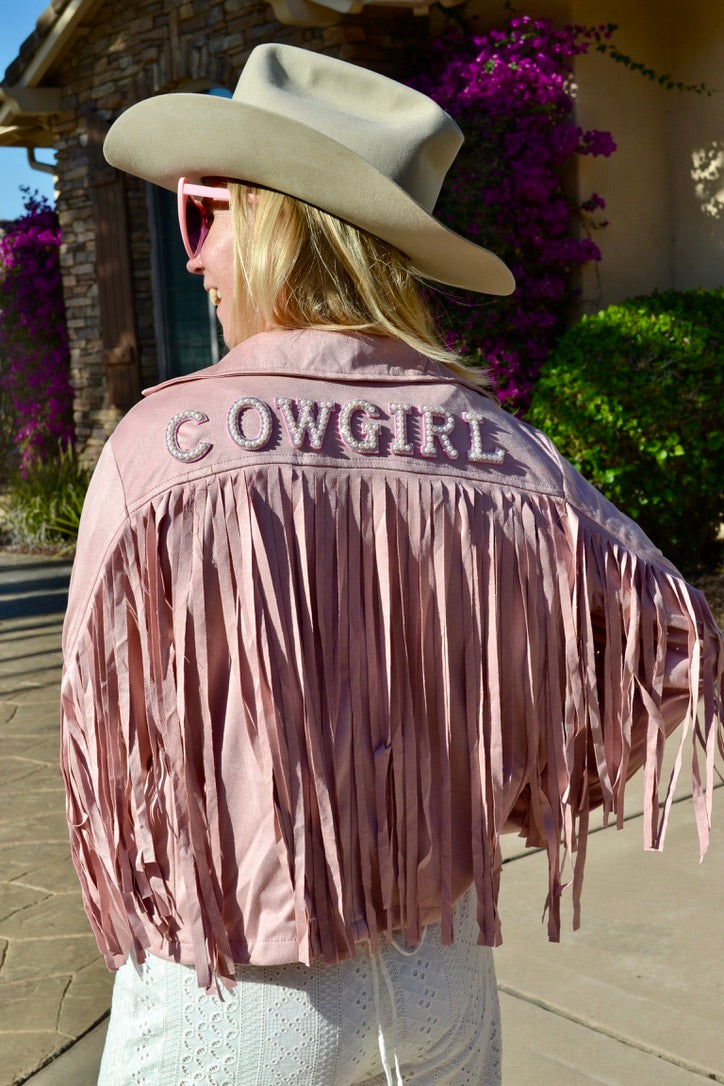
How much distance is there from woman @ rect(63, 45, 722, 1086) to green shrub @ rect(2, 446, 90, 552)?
9.27 meters

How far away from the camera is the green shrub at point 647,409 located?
6.31 meters

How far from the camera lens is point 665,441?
6.35m

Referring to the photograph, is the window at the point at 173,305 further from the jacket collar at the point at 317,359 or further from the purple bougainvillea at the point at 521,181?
the jacket collar at the point at 317,359

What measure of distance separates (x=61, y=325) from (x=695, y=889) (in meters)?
9.38

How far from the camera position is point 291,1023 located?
1306 millimetres

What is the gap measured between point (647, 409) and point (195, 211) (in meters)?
5.16

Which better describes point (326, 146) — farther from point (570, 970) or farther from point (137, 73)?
point (137, 73)

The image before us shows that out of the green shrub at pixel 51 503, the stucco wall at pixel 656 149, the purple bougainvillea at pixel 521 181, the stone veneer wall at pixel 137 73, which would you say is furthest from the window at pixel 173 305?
the stucco wall at pixel 656 149

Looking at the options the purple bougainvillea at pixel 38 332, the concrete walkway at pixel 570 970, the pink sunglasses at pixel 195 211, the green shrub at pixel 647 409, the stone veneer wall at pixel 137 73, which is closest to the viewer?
the pink sunglasses at pixel 195 211

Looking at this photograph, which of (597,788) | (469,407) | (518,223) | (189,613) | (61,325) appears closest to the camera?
(189,613)

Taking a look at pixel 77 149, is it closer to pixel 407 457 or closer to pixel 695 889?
pixel 695 889

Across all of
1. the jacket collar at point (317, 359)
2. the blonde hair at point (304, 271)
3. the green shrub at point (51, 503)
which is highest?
the blonde hair at point (304, 271)

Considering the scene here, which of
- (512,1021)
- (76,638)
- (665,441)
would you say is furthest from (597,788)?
(665,441)

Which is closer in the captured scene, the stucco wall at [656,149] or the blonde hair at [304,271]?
the blonde hair at [304,271]
